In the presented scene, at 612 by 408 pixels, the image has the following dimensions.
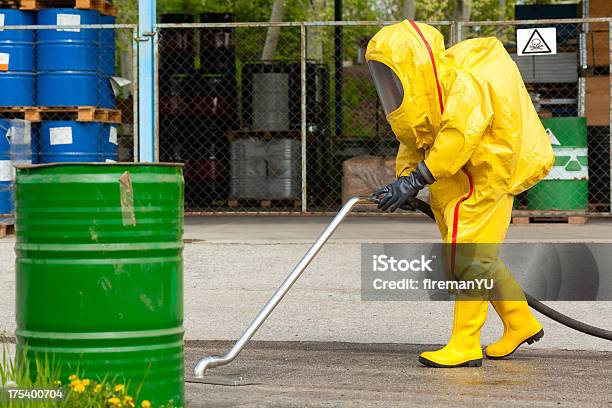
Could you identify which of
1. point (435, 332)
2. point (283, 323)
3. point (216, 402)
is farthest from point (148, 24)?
point (216, 402)

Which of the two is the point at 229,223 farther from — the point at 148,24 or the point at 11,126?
the point at 148,24

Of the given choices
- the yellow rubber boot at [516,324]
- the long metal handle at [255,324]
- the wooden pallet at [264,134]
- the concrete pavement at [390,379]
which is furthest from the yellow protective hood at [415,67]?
the wooden pallet at [264,134]

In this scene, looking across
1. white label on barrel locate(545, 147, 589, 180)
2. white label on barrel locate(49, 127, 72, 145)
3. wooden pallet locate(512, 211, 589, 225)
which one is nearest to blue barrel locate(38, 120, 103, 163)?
white label on barrel locate(49, 127, 72, 145)

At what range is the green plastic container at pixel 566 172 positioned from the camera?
12.7 meters

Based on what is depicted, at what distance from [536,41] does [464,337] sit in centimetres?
639

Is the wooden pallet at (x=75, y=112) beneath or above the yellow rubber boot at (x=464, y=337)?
above

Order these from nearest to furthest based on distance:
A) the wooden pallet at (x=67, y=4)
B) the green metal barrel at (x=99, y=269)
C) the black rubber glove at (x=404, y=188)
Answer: the green metal barrel at (x=99, y=269) → the black rubber glove at (x=404, y=188) → the wooden pallet at (x=67, y=4)

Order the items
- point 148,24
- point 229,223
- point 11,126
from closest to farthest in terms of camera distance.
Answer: point 148,24 → point 11,126 → point 229,223

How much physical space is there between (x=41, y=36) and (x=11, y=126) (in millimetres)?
1218

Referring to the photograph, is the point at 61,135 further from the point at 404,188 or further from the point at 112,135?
the point at 404,188

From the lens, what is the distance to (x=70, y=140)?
12.9 m

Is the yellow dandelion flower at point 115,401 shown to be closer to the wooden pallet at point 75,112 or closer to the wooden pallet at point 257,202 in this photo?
the wooden pallet at point 75,112

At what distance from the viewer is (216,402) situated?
5754 mm

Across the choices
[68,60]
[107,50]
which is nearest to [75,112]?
[68,60]
